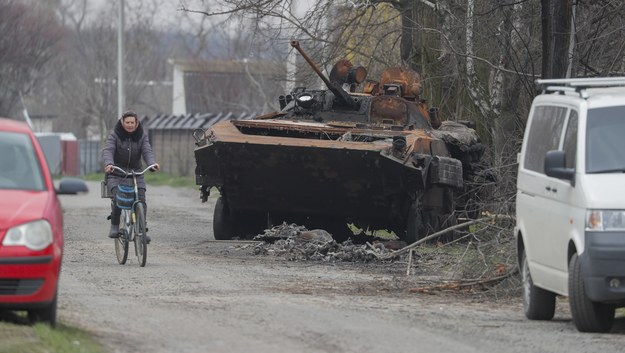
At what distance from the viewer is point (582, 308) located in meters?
10.4

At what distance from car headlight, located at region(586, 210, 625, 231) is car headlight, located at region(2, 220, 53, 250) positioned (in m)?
3.63

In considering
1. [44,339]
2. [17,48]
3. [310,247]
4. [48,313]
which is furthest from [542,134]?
[17,48]

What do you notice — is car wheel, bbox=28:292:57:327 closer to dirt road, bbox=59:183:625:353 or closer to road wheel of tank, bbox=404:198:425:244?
dirt road, bbox=59:183:625:353

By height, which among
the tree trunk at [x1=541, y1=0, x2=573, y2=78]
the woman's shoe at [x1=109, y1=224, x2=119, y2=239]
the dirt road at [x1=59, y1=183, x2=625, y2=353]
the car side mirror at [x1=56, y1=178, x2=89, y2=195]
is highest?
the tree trunk at [x1=541, y1=0, x2=573, y2=78]

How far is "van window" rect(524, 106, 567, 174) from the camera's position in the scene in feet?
37.3

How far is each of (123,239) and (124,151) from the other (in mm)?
987

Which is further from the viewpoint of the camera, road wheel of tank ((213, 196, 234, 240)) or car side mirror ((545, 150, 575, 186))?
road wheel of tank ((213, 196, 234, 240))

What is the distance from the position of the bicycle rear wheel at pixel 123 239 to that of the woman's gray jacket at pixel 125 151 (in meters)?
0.37

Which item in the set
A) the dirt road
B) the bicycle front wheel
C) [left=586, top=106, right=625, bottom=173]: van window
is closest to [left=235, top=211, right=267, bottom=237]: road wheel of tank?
the dirt road

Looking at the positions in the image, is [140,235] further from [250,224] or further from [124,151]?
[250,224]

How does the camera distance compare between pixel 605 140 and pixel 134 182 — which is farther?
pixel 134 182

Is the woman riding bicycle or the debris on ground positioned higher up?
the woman riding bicycle

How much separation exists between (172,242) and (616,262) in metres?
10.5

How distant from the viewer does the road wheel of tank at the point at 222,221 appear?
19781 millimetres
